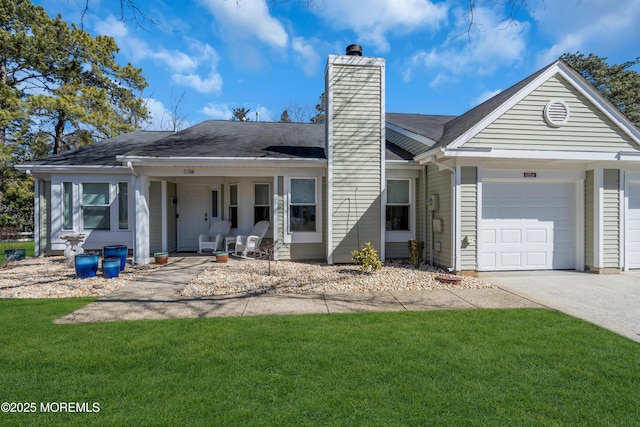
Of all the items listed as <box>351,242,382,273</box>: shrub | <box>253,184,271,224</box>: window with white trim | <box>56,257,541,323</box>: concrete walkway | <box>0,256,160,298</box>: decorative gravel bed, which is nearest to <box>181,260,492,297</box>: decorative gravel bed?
<box>351,242,382,273</box>: shrub

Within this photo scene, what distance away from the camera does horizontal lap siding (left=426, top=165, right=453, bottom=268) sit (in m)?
7.79

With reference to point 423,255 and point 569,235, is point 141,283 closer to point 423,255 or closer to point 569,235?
point 423,255

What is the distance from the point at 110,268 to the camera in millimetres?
7062

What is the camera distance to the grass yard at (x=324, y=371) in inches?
98.2

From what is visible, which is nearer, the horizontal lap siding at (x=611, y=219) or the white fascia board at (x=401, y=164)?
the horizontal lap siding at (x=611, y=219)

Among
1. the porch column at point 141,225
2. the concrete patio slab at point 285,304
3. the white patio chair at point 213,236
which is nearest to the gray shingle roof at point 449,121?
the concrete patio slab at point 285,304

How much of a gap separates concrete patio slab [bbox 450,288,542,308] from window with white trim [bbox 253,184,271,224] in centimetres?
647

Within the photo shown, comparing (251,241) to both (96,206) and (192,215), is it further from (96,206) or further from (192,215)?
(96,206)

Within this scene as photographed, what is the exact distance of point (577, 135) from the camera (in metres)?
7.73

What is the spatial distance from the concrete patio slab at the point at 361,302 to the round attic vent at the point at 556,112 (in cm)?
572

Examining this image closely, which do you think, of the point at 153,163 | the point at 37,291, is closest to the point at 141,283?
the point at 37,291

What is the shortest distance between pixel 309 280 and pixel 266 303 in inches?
69.1

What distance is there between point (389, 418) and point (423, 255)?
717 centimetres

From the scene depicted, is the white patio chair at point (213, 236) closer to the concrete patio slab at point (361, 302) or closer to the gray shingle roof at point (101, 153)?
the gray shingle roof at point (101, 153)
